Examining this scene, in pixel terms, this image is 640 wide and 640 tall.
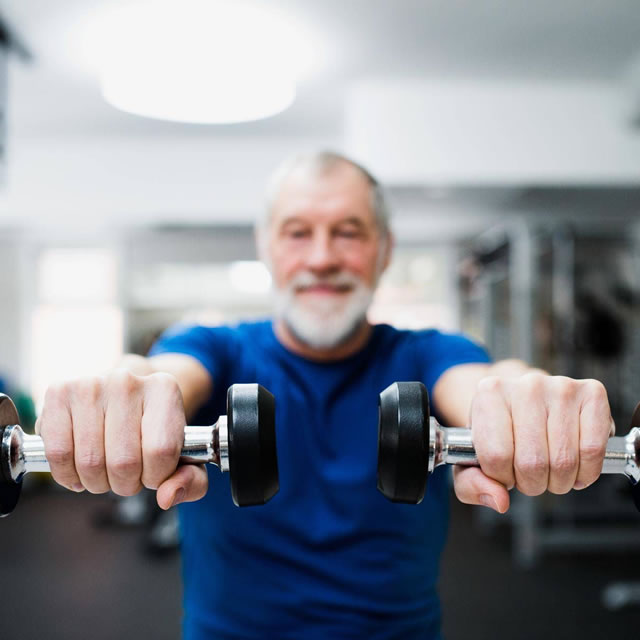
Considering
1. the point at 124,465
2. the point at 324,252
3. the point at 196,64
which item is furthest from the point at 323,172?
the point at 196,64

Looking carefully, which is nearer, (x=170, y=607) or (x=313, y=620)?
(x=313, y=620)

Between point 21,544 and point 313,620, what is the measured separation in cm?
417

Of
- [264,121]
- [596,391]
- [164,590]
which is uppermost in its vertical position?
[264,121]

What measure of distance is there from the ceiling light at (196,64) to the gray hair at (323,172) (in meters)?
1.26

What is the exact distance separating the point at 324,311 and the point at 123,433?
67 cm

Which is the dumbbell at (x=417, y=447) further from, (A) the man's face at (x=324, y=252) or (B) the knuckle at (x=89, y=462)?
(A) the man's face at (x=324, y=252)

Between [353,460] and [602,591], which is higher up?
[353,460]

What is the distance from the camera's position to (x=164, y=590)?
3.55 meters

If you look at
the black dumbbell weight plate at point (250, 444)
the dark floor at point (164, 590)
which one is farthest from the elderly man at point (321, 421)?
the dark floor at point (164, 590)

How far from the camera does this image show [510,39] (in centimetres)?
324

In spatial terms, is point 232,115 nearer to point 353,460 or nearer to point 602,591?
point 353,460

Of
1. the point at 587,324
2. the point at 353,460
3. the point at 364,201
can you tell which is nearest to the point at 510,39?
the point at 587,324

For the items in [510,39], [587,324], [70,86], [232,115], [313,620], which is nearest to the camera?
[313,620]

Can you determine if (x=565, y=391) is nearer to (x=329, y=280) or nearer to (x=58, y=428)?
(x=58, y=428)
